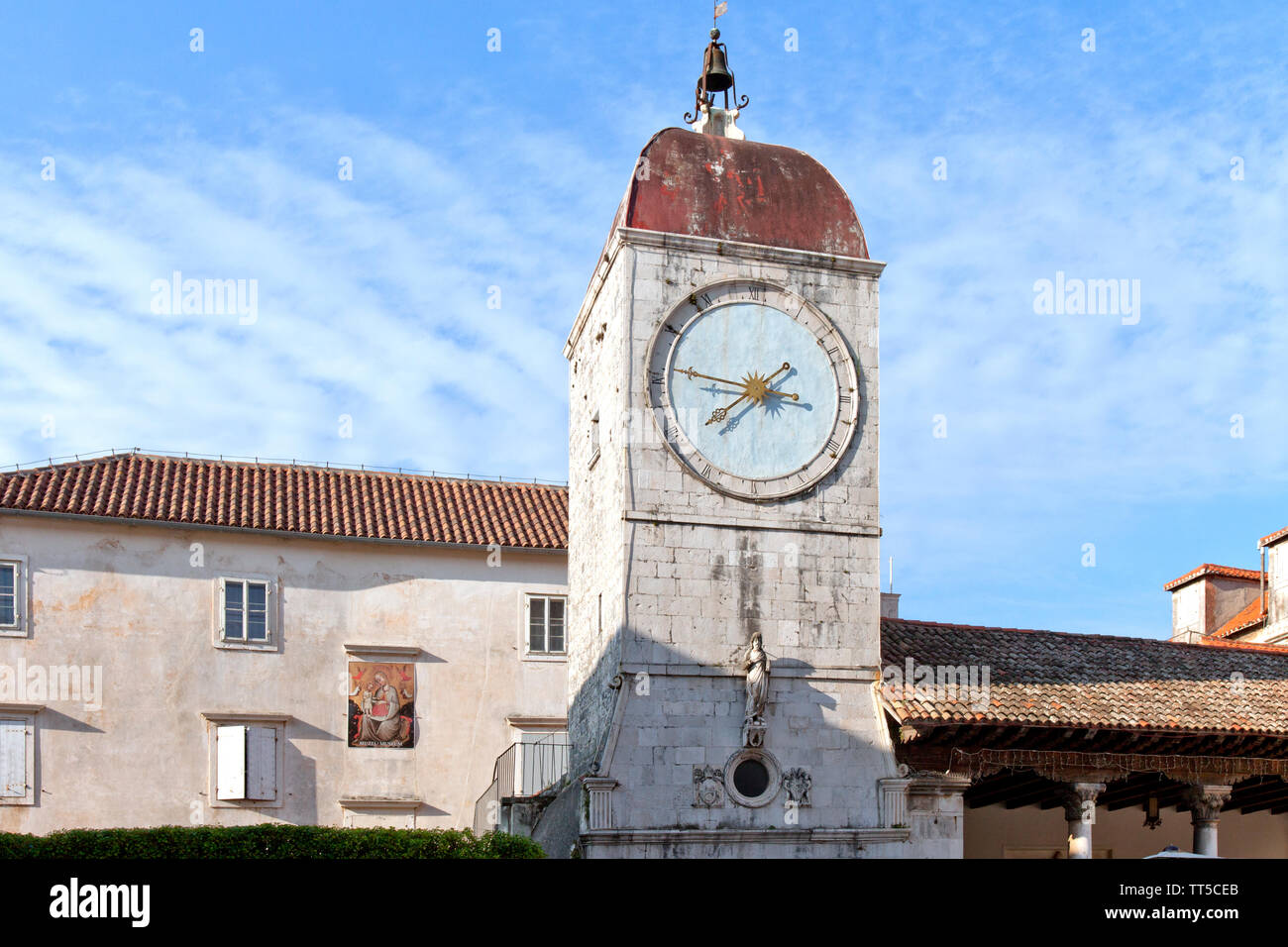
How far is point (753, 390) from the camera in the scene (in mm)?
23078

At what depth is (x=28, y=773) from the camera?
29.1 meters

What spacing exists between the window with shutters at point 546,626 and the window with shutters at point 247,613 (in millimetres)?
5064

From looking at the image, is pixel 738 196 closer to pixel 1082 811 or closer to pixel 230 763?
pixel 1082 811

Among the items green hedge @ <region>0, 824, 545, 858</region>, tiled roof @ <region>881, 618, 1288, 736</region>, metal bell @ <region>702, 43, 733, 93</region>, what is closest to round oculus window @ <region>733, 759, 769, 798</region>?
tiled roof @ <region>881, 618, 1288, 736</region>

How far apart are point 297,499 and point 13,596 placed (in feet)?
18.6

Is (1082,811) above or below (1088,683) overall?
below

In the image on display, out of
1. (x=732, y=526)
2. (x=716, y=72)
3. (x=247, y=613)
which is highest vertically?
(x=716, y=72)

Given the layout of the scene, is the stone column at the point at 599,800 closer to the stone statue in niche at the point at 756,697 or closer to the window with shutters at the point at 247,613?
the stone statue in niche at the point at 756,697

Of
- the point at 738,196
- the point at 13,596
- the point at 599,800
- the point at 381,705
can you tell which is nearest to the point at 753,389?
the point at 738,196

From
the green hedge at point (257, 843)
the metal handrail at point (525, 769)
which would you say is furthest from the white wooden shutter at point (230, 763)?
the green hedge at point (257, 843)

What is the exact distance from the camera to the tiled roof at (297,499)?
101ft

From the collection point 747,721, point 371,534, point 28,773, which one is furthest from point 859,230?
point 28,773

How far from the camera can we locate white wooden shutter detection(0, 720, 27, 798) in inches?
1141
